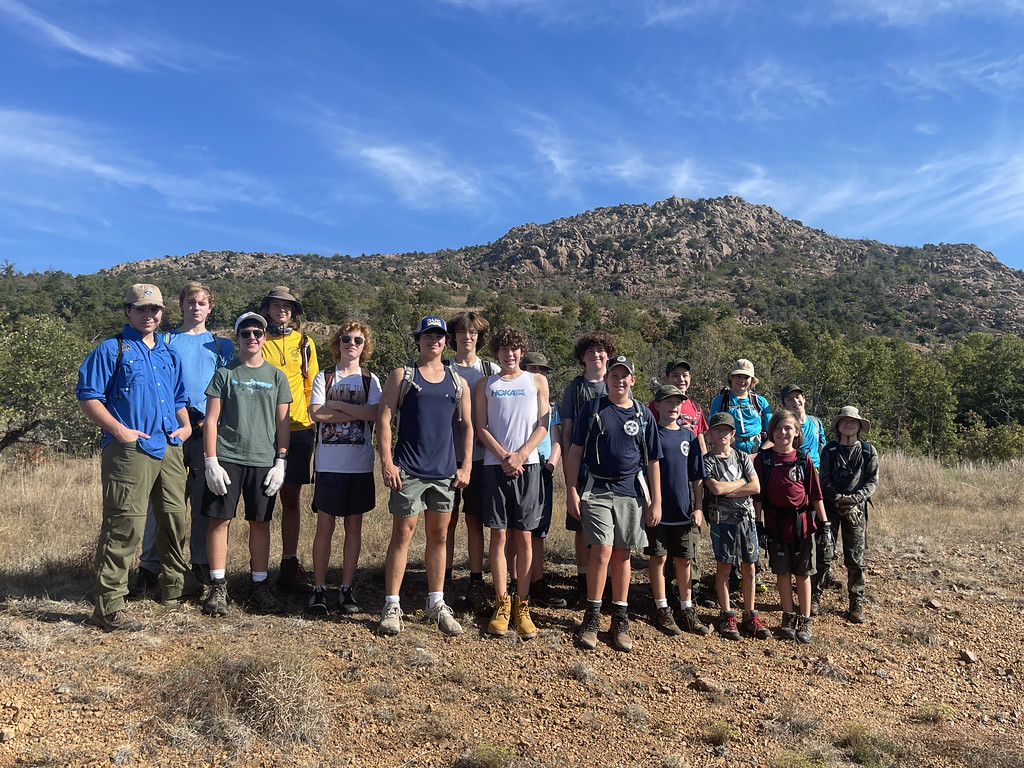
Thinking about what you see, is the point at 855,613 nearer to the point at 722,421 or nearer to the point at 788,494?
the point at 788,494

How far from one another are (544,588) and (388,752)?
2365 millimetres

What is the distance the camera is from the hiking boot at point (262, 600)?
4293mm

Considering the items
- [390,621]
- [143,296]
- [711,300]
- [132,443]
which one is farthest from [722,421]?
[711,300]

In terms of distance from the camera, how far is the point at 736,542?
14.9ft

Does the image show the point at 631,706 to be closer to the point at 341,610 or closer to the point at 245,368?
the point at 341,610

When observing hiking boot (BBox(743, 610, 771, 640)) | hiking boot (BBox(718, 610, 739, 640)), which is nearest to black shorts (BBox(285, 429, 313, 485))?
hiking boot (BBox(718, 610, 739, 640))

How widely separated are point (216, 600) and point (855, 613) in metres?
4.86

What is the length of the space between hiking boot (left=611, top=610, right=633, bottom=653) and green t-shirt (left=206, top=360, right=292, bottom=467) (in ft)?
8.61

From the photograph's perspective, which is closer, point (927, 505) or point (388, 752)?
point (388, 752)

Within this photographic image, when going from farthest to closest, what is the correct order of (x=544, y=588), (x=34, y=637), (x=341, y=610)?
(x=544, y=588)
(x=341, y=610)
(x=34, y=637)

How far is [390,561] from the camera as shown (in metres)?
4.16

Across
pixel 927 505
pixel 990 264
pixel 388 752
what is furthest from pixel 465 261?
pixel 388 752

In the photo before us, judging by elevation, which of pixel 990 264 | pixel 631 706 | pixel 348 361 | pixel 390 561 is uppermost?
pixel 990 264

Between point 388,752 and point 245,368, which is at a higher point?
point 245,368
